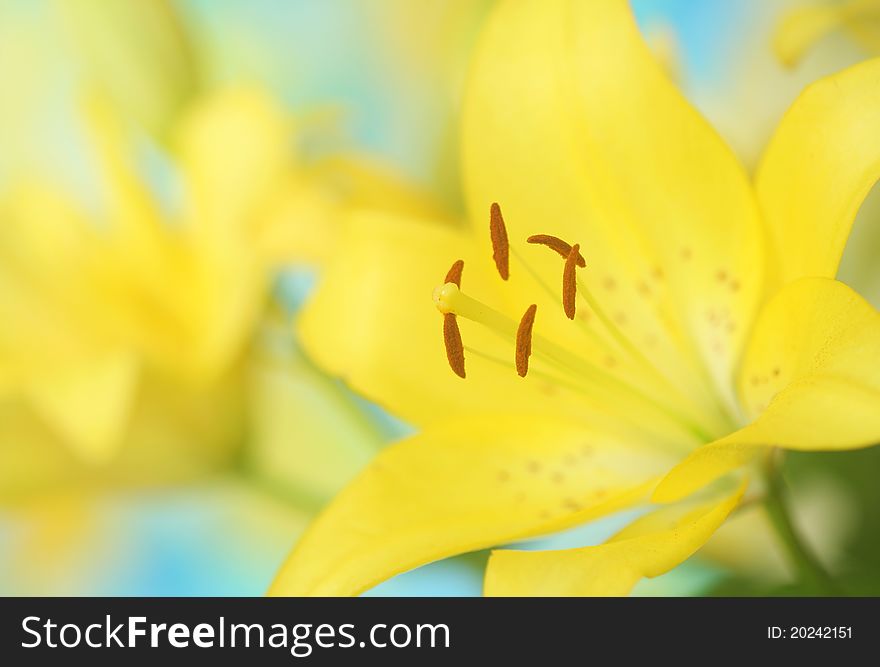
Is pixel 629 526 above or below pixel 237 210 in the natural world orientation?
below

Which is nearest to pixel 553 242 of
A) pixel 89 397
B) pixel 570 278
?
pixel 570 278

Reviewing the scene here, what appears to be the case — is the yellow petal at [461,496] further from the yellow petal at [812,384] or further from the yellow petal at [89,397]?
the yellow petal at [89,397]

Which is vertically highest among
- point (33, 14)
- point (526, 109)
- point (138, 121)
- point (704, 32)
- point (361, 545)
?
point (33, 14)

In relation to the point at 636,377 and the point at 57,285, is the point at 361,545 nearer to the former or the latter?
the point at 636,377

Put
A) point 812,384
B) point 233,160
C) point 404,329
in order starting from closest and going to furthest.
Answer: point 812,384
point 404,329
point 233,160

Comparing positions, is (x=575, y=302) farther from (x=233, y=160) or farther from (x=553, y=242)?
(x=233, y=160)
